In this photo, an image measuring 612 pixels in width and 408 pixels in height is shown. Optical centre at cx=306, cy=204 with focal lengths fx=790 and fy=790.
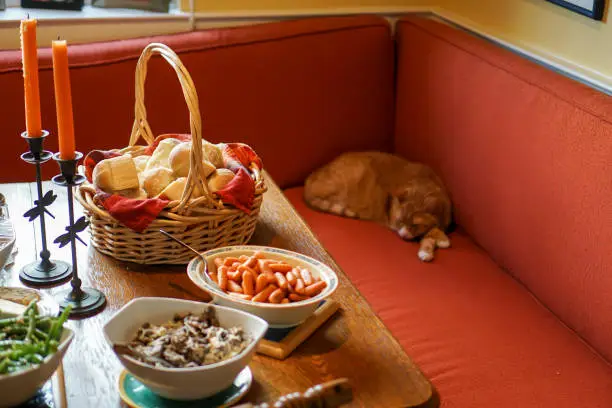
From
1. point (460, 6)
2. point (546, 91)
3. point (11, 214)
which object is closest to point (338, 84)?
point (460, 6)

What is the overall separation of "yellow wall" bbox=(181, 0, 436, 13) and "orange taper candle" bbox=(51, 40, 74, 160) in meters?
1.40

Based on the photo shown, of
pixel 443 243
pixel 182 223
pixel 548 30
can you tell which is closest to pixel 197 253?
pixel 182 223

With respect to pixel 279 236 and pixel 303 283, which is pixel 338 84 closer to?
pixel 279 236

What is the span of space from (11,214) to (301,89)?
110 centimetres

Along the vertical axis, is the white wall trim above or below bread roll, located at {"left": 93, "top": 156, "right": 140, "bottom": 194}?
above

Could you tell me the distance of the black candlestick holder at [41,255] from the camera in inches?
51.3

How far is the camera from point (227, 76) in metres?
2.33

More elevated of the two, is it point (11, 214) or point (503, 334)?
point (11, 214)

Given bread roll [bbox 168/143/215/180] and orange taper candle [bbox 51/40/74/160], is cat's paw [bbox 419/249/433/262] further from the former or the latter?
orange taper candle [bbox 51/40/74/160]

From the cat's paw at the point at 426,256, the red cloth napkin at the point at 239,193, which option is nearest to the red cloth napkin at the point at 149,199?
the red cloth napkin at the point at 239,193

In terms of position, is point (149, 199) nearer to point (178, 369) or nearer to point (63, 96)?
point (63, 96)

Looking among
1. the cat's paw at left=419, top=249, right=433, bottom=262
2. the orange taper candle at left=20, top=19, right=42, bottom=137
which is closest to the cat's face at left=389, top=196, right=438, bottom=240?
the cat's paw at left=419, top=249, right=433, bottom=262

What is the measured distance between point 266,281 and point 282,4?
5.19ft

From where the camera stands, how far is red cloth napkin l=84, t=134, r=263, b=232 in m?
1.36
